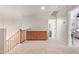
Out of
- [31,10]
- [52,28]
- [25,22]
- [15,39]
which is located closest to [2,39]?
[15,39]

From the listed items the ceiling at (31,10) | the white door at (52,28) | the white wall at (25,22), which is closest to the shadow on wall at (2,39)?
the white wall at (25,22)

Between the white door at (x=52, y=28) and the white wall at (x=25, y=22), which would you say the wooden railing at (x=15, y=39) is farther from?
the white door at (x=52, y=28)

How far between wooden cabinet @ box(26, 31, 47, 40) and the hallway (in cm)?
8

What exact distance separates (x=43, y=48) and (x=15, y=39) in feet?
1.64

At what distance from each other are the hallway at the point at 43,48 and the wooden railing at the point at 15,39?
2.8 inches

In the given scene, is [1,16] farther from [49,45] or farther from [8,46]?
[49,45]

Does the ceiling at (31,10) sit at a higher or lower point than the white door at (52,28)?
higher

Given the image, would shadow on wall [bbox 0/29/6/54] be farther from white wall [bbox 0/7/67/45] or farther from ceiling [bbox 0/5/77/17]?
ceiling [bbox 0/5/77/17]

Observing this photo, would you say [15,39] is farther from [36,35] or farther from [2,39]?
[36,35]

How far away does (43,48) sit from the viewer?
110 inches

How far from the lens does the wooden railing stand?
2.80m

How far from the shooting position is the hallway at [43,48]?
2.77 metres
